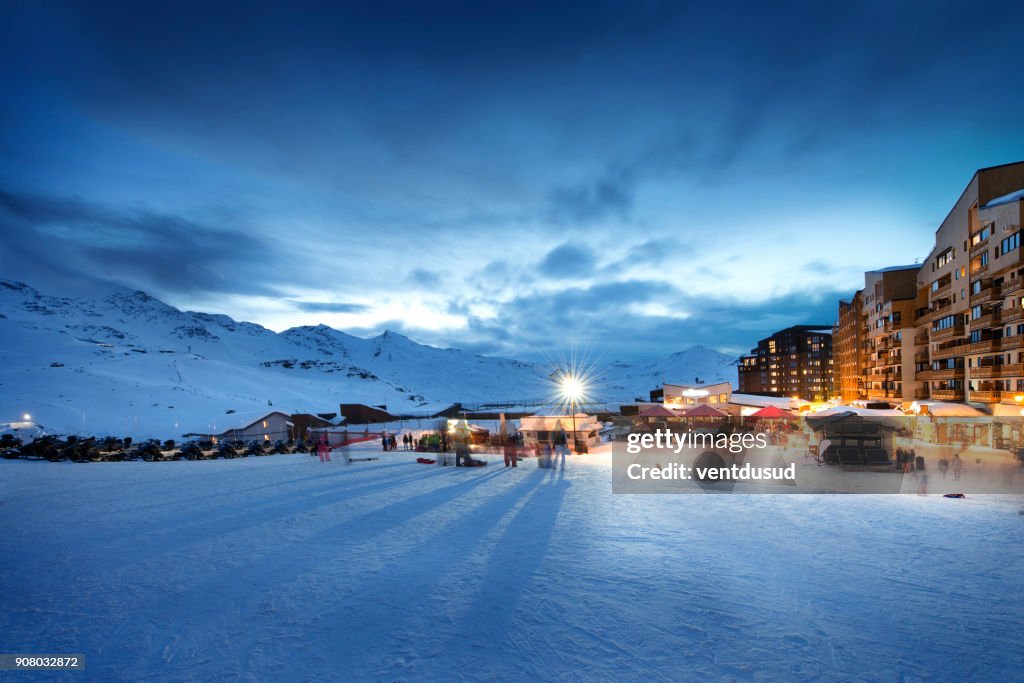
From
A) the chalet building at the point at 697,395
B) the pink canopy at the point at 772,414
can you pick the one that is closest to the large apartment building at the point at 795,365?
the chalet building at the point at 697,395

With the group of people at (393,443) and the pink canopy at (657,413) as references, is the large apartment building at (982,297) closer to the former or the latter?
the pink canopy at (657,413)

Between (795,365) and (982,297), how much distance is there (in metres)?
107

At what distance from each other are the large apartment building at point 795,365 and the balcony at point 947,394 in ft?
275

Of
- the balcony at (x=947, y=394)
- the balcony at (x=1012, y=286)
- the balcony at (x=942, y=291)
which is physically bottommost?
the balcony at (x=947, y=394)

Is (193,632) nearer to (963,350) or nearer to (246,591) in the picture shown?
(246,591)

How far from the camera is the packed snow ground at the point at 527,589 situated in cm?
612

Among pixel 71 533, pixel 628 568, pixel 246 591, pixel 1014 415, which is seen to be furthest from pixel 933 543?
pixel 1014 415

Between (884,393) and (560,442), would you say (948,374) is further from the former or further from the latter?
(560,442)

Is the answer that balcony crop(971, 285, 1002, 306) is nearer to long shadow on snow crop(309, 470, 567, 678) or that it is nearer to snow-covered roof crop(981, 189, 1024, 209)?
snow-covered roof crop(981, 189, 1024, 209)

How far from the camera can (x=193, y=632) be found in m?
6.89

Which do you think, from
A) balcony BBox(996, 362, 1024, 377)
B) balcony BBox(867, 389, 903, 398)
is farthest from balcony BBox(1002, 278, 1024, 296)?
balcony BBox(867, 389, 903, 398)

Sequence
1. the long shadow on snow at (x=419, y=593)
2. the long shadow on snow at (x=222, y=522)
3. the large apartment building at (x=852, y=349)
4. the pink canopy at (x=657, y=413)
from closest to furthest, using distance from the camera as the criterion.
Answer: the long shadow on snow at (x=419, y=593) < the long shadow on snow at (x=222, y=522) < the pink canopy at (x=657, y=413) < the large apartment building at (x=852, y=349)

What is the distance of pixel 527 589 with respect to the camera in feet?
26.5

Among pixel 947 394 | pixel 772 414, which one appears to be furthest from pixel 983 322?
pixel 772 414
